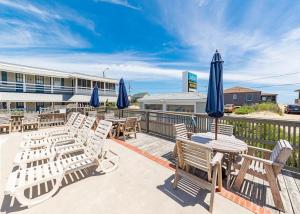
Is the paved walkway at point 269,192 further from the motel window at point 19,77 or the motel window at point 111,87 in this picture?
the motel window at point 111,87

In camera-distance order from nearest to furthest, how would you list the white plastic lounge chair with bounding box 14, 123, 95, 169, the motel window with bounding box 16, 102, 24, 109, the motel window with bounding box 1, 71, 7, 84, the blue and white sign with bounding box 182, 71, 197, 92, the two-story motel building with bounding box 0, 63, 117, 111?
the white plastic lounge chair with bounding box 14, 123, 95, 169 → the motel window with bounding box 1, 71, 7, 84 → the two-story motel building with bounding box 0, 63, 117, 111 → the blue and white sign with bounding box 182, 71, 197, 92 → the motel window with bounding box 16, 102, 24, 109

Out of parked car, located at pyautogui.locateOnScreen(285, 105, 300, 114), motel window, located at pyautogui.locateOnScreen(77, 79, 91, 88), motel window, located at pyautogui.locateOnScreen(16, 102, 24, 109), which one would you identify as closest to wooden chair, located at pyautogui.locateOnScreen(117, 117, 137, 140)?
motel window, located at pyautogui.locateOnScreen(16, 102, 24, 109)

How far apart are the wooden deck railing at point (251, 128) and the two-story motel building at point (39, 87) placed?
64.7ft

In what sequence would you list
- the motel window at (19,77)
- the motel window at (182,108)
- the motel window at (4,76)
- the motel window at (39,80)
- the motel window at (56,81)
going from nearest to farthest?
the motel window at (182,108), the motel window at (4,76), the motel window at (19,77), the motel window at (39,80), the motel window at (56,81)

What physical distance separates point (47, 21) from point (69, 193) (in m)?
12.3

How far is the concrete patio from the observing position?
8.13ft

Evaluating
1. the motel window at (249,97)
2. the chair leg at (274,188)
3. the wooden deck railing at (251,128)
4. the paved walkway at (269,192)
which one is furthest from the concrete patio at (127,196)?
the motel window at (249,97)

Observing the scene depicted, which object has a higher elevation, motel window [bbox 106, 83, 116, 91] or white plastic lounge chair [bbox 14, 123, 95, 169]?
motel window [bbox 106, 83, 116, 91]

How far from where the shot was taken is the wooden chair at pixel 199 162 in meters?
2.44

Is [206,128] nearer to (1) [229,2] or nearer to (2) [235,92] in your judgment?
(1) [229,2]

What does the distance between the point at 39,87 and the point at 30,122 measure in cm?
1476

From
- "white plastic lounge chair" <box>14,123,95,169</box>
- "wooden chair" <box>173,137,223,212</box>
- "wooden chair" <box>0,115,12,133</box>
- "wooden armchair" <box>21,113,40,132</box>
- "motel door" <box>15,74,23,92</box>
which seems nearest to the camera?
"wooden chair" <box>173,137,223,212</box>

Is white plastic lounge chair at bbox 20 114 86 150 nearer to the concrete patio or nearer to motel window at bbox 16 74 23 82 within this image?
the concrete patio

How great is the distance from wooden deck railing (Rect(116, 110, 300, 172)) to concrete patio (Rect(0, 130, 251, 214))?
2.63m
